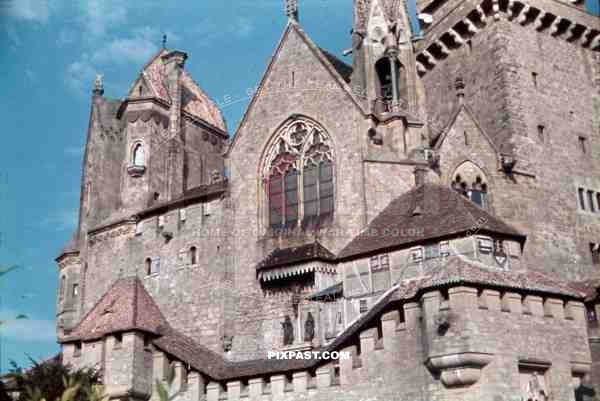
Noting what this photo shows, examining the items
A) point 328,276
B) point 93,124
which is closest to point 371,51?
point 328,276

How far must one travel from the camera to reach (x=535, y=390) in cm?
2084

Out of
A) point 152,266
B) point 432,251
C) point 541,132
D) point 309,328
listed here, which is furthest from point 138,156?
point 432,251

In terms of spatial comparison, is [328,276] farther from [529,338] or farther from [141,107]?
[141,107]

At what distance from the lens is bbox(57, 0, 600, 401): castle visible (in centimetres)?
2148

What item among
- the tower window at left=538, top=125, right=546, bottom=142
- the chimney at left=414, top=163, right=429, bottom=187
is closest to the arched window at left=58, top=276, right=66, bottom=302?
the chimney at left=414, top=163, right=429, bottom=187

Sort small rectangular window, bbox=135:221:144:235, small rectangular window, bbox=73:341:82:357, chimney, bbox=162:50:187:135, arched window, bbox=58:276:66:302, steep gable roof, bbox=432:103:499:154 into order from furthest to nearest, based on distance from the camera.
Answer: chimney, bbox=162:50:187:135 → arched window, bbox=58:276:66:302 → small rectangular window, bbox=135:221:144:235 → steep gable roof, bbox=432:103:499:154 → small rectangular window, bbox=73:341:82:357

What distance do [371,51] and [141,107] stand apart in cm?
1217

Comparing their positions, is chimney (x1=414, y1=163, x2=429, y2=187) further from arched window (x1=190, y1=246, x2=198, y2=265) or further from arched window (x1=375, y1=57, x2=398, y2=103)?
arched window (x1=190, y1=246, x2=198, y2=265)

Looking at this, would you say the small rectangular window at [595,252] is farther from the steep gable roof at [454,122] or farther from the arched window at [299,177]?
the arched window at [299,177]

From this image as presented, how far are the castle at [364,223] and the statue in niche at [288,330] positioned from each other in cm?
16

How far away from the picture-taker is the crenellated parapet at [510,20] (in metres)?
35.9

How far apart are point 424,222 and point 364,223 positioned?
12.6 feet

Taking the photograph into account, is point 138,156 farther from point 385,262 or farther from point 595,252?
point 595,252

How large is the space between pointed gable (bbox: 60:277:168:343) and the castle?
0.39 ft
